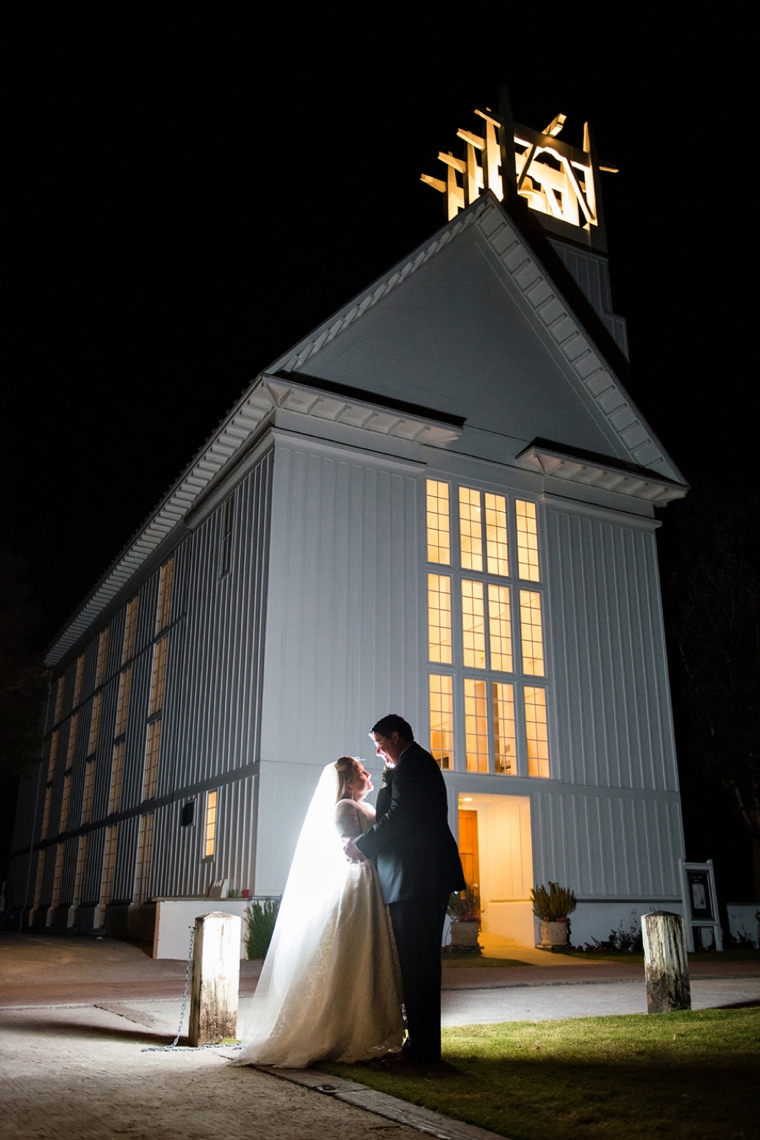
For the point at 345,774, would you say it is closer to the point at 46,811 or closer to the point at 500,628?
the point at 500,628

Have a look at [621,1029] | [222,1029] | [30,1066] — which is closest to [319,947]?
[222,1029]

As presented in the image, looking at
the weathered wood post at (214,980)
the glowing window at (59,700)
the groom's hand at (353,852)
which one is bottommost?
the weathered wood post at (214,980)

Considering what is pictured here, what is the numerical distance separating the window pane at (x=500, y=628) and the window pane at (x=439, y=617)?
92cm

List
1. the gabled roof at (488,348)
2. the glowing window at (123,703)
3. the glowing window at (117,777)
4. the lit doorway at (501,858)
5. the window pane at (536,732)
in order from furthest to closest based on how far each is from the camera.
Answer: the glowing window at (123,703) < the glowing window at (117,777) < the gabled roof at (488,348) < the window pane at (536,732) < the lit doorway at (501,858)

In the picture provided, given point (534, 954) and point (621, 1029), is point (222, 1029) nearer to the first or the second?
point (621, 1029)

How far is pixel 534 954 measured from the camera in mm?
16406

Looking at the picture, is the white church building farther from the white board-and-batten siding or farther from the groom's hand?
the groom's hand

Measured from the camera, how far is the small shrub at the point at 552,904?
1678 centimetres

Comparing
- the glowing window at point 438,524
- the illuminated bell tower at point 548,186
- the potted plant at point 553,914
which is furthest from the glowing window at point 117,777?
the illuminated bell tower at point 548,186

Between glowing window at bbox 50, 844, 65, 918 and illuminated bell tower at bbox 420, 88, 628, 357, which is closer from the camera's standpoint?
illuminated bell tower at bbox 420, 88, 628, 357

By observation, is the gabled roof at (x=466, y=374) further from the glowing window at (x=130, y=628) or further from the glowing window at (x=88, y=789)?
the glowing window at (x=88, y=789)

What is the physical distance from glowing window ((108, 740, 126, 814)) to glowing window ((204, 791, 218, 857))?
25.6 ft

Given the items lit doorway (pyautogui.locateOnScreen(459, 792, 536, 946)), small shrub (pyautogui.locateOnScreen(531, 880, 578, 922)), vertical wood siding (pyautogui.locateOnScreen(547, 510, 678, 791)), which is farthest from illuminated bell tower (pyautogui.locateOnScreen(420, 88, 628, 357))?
small shrub (pyautogui.locateOnScreen(531, 880, 578, 922))

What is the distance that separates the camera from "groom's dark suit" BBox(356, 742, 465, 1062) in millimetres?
5590
